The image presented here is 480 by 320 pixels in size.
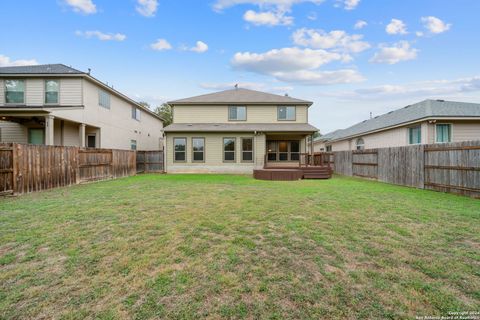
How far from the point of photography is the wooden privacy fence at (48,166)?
7586mm

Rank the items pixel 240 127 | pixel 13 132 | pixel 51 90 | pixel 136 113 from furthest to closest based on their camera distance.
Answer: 1. pixel 136 113
2. pixel 240 127
3. pixel 13 132
4. pixel 51 90

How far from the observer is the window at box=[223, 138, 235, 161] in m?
16.9

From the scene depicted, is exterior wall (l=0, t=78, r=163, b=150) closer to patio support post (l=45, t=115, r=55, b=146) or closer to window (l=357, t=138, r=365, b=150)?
patio support post (l=45, t=115, r=55, b=146)

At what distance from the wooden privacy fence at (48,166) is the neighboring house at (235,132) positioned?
16.1 ft

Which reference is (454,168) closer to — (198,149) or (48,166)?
(198,149)

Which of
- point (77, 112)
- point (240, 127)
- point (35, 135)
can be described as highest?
point (77, 112)

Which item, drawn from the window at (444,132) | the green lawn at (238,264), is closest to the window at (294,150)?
the window at (444,132)

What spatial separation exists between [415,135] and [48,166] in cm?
1995

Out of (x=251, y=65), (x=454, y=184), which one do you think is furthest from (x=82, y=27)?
(x=454, y=184)

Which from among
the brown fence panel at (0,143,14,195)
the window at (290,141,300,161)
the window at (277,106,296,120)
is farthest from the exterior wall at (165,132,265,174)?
the brown fence panel at (0,143,14,195)

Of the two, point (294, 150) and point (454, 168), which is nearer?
point (454, 168)

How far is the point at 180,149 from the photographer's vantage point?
1692cm

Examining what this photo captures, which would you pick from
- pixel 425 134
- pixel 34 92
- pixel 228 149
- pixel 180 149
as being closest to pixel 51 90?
pixel 34 92

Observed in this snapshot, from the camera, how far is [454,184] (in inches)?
322
